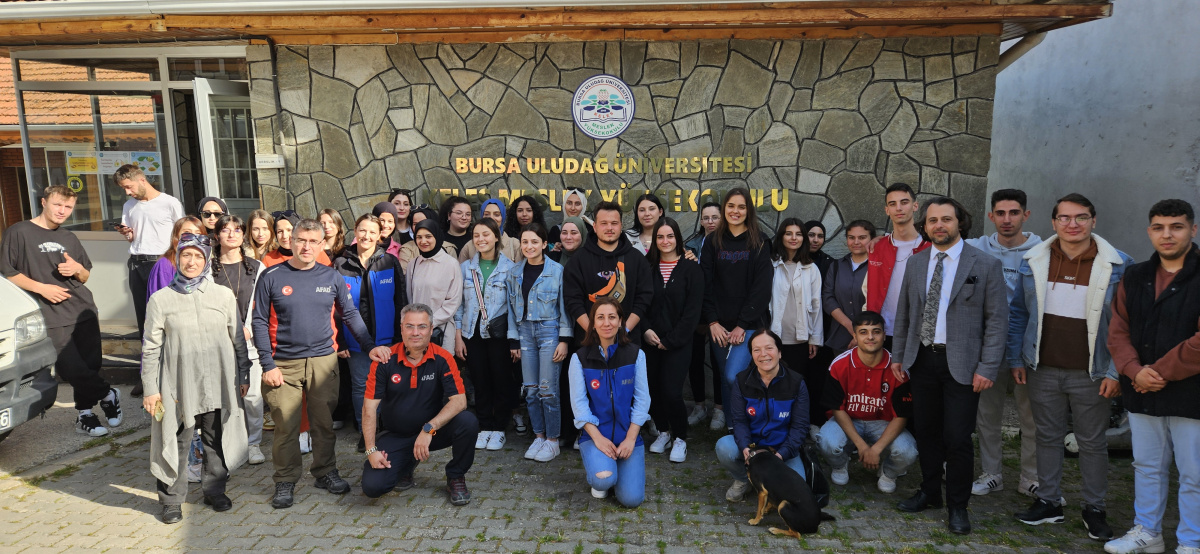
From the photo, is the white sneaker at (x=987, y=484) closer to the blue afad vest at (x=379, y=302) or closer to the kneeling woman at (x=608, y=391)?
the kneeling woman at (x=608, y=391)

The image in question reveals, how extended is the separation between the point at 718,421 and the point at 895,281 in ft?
5.93

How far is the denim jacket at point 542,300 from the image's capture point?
5047mm

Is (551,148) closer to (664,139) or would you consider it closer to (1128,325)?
(664,139)

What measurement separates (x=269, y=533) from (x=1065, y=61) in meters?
9.05

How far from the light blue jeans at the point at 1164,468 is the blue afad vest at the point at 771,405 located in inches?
69.0

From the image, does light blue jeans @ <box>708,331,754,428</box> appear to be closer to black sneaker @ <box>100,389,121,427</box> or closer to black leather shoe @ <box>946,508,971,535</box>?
black leather shoe @ <box>946,508,971,535</box>

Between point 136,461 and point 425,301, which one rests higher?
point 425,301

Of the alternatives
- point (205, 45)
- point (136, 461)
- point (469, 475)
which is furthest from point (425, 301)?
point (205, 45)

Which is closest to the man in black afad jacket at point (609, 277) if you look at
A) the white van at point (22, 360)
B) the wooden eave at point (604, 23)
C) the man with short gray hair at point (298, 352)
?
the man with short gray hair at point (298, 352)

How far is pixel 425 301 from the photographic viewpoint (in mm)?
5141

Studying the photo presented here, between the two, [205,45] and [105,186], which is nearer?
[205,45]

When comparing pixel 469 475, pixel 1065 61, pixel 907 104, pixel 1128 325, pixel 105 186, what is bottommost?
pixel 469 475

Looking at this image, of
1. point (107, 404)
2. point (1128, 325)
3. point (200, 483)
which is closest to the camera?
point (1128, 325)

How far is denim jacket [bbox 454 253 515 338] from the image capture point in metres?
5.17
